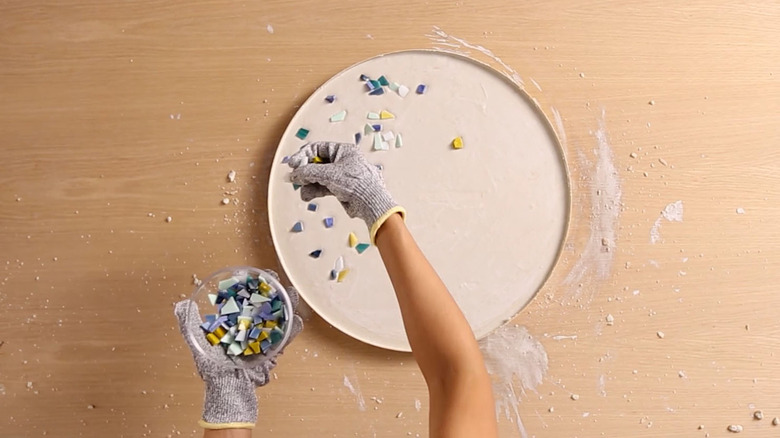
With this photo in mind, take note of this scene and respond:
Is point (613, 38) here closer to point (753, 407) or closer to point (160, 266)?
point (753, 407)

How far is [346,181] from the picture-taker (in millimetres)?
751

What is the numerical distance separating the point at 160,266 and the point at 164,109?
25 cm

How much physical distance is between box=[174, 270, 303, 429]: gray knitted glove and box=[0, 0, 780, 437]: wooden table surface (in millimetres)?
93

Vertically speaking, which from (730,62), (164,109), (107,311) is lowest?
(107,311)

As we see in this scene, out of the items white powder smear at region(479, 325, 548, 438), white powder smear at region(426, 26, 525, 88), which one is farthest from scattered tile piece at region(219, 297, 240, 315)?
white powder smear at region(426, 26, 525, 88)

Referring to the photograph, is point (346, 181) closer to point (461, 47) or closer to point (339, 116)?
point (339, 116)

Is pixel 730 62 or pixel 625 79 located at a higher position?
pixel 730 62

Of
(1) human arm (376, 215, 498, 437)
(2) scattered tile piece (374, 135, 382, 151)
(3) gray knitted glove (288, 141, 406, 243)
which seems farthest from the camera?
(2) scattered tile piece (374, 135, 382, 151)

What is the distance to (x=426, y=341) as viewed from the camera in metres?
0.67

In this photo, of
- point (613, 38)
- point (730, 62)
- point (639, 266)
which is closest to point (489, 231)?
point (639, 266)

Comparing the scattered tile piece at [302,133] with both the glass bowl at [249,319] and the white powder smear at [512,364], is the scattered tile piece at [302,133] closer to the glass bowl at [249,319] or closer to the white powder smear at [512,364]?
the glass bowl at [249,319]

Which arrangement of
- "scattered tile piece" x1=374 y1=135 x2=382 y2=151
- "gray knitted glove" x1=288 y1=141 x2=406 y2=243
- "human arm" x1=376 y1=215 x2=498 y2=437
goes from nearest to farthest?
"human arm" x1=376 y1=215 x2=498 y2=437
"gray knitted glove" x1=288 y1=141 x2=406 y2=243
"scattered tile piece" x1=374 y1=135 x2=382 y2=151

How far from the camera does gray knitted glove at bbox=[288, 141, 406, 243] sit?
74 cm

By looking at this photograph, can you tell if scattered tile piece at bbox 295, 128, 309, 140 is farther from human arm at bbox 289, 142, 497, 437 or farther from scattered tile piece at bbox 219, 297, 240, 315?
scattered tile piece at bbox 219, 297, 240, 315
